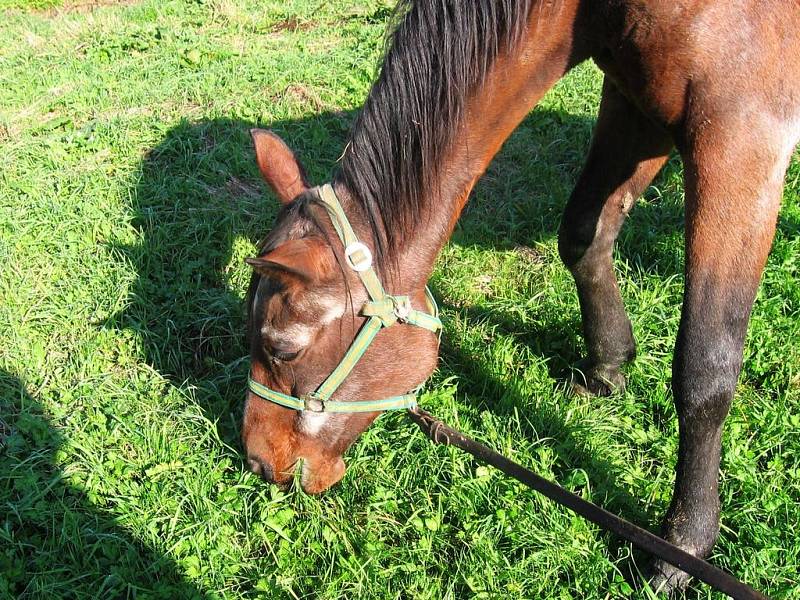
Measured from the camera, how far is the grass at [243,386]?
8.44 ft

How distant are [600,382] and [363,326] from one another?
1.61 meters

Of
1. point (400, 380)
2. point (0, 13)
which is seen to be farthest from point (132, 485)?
point (0, 13)

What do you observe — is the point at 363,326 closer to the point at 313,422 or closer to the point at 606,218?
the point at 313,422

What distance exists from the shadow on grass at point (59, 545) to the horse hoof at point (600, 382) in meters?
1.98

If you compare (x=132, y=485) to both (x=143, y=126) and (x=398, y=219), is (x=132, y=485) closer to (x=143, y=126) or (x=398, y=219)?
(x=398, y=219)

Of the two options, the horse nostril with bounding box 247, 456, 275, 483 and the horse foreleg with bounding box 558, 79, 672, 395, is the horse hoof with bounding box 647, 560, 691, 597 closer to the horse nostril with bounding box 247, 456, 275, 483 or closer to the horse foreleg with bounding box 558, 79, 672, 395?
the horse foreleg with bounding box 558, 79, 672, 395

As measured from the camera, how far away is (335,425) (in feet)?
7.86

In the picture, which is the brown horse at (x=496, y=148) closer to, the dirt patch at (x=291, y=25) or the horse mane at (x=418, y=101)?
the horse mane at (x=418, y=101)

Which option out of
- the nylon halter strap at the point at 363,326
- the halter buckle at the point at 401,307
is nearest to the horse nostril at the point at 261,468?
the nylon halter strap at the point at 363,326

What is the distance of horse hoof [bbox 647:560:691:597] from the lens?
2430 mm

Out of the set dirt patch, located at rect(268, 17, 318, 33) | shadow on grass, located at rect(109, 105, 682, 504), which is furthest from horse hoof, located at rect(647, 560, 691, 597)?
dirt patch, located at rect(268, 17, 318, 33)

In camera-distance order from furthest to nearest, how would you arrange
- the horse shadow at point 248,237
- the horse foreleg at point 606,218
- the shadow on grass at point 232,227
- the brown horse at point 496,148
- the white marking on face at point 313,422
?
Answer: 1. the shadow on grass at point 232,227
2. the horse shadow at point 248,237
3. the horse foreleg at point 606,218
4. the white marking on face at point 313,422
5. the brown horse at point 496,148

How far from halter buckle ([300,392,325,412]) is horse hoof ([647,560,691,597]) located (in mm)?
1380

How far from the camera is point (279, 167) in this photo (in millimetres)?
2445
